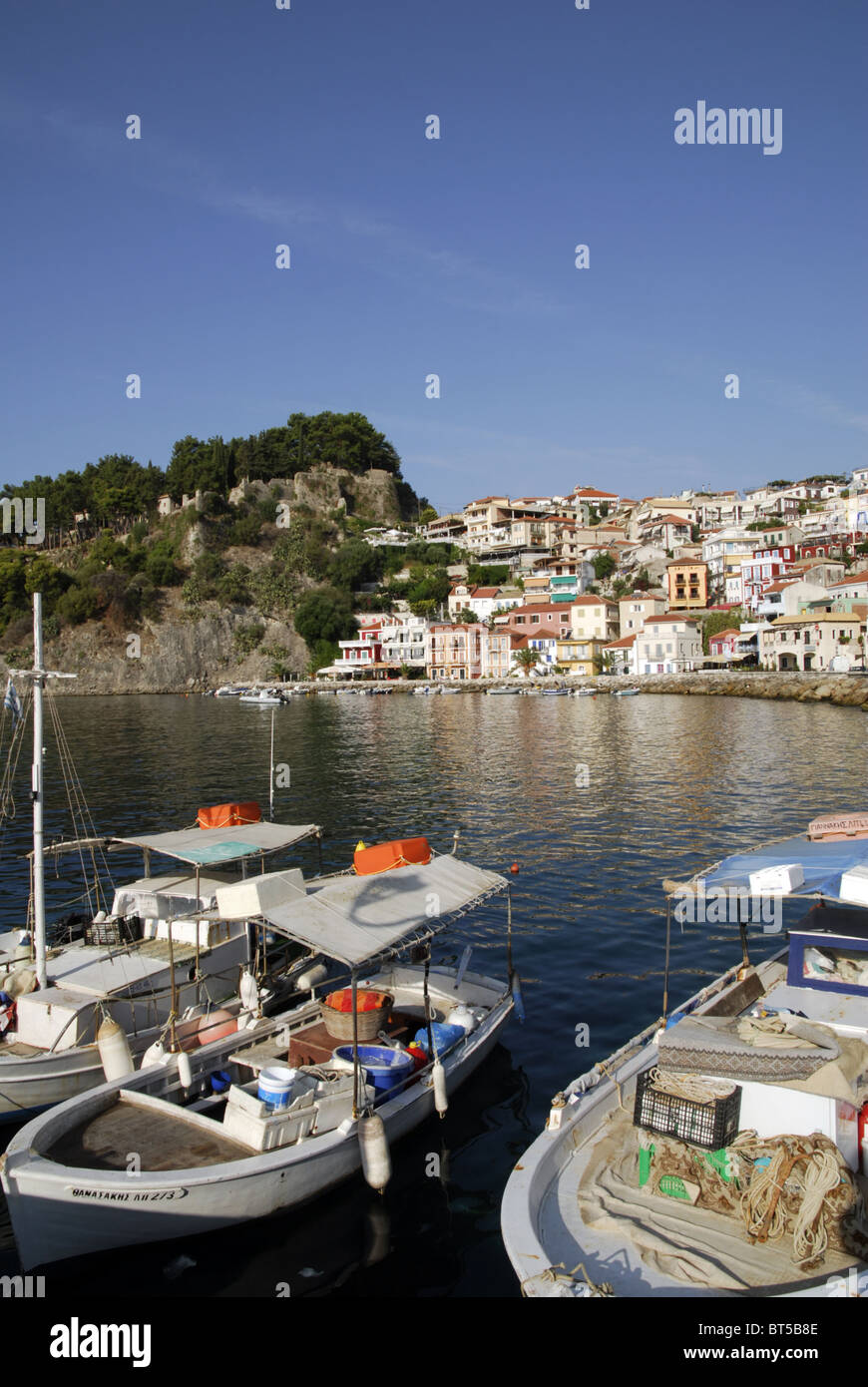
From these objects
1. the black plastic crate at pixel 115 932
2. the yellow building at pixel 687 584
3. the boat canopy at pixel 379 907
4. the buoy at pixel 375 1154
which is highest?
the yellow building at pixel 687 584

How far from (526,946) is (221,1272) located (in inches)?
395

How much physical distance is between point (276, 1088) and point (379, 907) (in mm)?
2664

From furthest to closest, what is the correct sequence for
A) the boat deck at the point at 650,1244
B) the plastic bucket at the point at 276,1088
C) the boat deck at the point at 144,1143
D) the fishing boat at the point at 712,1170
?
the plastic bucket at the point at 276,1088
the boat deck at the point at 144,1143
the fishing boat at the point at 712,1170
the boat deck at the point at 650,1244

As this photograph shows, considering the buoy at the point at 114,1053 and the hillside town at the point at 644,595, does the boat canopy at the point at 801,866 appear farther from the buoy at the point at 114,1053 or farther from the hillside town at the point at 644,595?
the hillside town at the point at 644,595

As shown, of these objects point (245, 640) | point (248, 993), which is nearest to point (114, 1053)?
point (248, 993)

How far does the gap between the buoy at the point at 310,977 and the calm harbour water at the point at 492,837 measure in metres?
3.35

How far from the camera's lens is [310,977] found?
1516 cm

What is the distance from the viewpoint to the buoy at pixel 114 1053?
1118 centimetres

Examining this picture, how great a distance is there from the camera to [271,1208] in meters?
9.66

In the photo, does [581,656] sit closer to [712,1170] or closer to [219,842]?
[219,842]

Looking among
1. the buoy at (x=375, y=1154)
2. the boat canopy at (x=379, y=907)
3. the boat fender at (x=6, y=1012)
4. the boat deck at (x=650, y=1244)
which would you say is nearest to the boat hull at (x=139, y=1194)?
the buoy at (x=375, y=1154)

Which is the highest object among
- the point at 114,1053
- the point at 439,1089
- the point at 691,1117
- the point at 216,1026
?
the point at 691,1117

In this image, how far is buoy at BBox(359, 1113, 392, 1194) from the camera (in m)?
10.0

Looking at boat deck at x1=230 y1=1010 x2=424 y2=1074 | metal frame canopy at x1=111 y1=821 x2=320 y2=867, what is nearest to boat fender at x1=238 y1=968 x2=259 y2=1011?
boat deck at x1=230 y1=1010 x2=424 y2=1074
